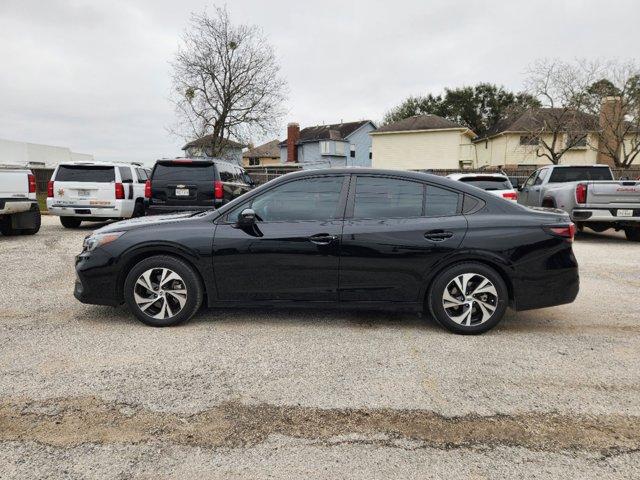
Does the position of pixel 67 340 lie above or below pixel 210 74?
below

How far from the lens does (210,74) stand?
33938 millimetres

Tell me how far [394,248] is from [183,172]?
6419 mm

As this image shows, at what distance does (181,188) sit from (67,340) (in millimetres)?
5646

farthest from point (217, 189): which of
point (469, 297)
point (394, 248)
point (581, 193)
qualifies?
point (581, 193)

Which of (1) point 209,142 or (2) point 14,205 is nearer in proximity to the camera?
(2) point 14,205

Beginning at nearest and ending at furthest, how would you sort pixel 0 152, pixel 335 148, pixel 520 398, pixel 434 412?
1. pixel 434 412
2. pixel 520 398
3. pixel 0 152
4. pixel 335 148

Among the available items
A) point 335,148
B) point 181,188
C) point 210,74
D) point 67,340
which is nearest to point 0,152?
point 210,74

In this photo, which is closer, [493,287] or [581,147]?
[493,287]

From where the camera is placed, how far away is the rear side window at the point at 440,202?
14.3 ft

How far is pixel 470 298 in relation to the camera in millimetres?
4191

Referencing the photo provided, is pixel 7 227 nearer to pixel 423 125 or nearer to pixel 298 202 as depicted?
pixel 298 202

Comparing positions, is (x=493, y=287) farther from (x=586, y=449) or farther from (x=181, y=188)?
(x=181, y=188)

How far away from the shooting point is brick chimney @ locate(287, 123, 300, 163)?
49875mm

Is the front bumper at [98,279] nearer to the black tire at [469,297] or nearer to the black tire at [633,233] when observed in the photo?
the black tire at [469,297]
